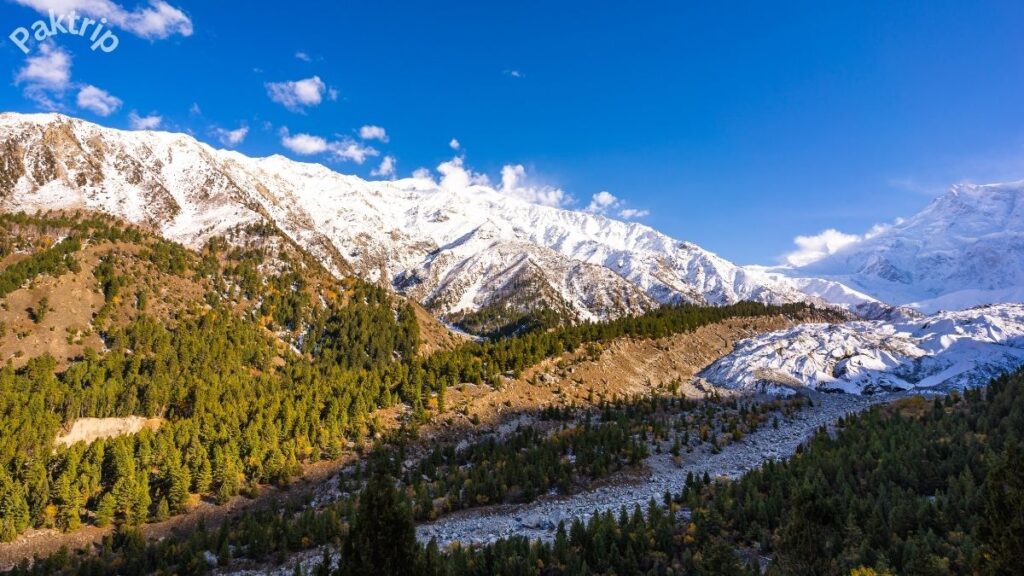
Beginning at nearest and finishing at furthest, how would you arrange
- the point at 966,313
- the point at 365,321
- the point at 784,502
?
the point at 784,502, the point at 966,313, the point at 365,321

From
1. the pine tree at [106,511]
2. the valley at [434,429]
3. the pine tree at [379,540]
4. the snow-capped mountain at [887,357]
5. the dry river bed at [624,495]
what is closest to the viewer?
the pine tree at [379,540]

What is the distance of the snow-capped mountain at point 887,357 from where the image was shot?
7744cm

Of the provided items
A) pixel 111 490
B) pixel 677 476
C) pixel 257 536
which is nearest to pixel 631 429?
pixel 677 476

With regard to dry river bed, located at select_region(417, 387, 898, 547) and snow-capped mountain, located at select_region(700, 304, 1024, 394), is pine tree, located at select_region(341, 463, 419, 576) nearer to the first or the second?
dry river bed, located at select_region(417, 387, 898, 547)

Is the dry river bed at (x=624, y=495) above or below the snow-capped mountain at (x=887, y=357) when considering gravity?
below

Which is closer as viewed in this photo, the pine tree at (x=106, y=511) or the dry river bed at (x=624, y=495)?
the dry river bed at (x=624, y=495)

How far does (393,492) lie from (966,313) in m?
118

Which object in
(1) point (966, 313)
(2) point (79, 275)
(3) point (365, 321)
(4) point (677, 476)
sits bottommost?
(4) point (677, 476)

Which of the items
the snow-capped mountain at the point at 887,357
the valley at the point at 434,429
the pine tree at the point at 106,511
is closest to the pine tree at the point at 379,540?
the valley at the point at 434,429

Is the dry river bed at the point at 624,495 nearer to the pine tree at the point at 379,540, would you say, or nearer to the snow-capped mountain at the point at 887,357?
the pine tree at the point at 379,540

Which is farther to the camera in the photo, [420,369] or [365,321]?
[365,321]

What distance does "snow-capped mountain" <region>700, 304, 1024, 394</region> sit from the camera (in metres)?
77.4

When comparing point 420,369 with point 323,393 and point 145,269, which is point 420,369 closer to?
point 323,393

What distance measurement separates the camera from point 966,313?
9719cm
